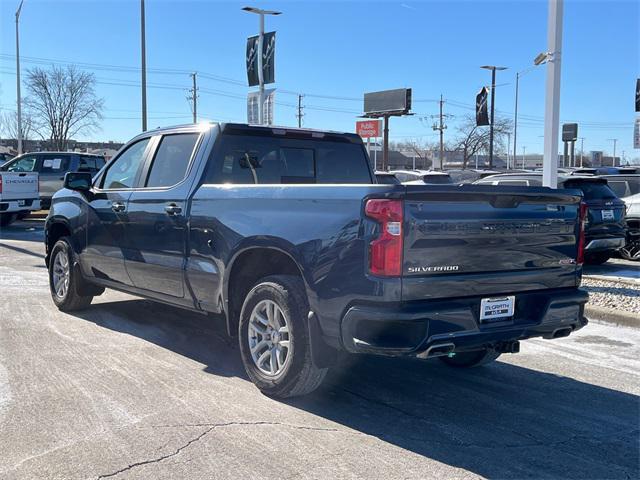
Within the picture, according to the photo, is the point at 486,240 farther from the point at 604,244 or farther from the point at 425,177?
the point at 425,177

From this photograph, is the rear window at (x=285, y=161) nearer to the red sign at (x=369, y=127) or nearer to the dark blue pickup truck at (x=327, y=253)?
the dark blue pickup truck at (x=327, y=253)

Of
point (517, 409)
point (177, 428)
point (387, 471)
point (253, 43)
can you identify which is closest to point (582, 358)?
point (517, 409)

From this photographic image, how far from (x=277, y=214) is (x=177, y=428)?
1536 millimetres

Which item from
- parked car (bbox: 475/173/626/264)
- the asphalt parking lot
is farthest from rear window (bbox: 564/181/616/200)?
the asphalt parking lot

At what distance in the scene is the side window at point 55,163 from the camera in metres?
19.1

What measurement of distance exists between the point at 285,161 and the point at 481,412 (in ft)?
8.97

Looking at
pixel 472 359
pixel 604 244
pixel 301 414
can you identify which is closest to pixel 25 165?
pixel 604 244

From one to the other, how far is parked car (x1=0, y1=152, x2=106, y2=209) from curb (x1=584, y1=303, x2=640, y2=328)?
15.3 m

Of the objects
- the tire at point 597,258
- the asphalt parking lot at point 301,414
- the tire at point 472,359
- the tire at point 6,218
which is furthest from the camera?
the tire at point 6,218

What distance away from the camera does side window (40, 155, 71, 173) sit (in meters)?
19.1

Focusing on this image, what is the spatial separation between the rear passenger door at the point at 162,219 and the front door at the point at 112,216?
0.14 metres

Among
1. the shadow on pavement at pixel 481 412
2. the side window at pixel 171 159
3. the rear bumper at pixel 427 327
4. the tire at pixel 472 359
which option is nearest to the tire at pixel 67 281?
the shadow on pavement at pixel 481 412

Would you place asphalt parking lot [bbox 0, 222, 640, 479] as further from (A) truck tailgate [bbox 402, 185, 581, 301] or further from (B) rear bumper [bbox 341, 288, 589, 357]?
(A) truck tailgate [bbox 402, 185, 581, 301]

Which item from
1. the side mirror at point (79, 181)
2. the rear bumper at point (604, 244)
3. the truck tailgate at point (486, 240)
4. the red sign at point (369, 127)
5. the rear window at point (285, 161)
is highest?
the red sign at point (369, 127)
